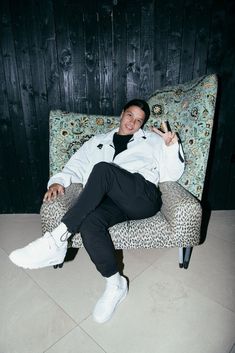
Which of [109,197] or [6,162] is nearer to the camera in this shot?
[109,197]

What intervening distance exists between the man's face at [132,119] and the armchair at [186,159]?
17 cm

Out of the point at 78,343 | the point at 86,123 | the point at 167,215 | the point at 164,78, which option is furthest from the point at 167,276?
the point at 164,78

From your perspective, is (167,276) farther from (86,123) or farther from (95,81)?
(95,81)

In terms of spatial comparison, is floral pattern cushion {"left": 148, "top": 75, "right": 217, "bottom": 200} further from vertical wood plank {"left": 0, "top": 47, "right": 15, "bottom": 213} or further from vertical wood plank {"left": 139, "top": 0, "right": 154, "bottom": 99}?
vertical wood plank {"left": 0, "top": 47, "right": 15, "bottom": 213}

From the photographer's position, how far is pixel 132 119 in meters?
1.76

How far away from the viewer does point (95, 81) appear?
2.10 m

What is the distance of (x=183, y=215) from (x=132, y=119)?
81 cm

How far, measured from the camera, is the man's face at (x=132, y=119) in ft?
5.77

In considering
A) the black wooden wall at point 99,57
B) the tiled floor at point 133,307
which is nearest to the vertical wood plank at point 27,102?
the black wooden wall at point 99,57

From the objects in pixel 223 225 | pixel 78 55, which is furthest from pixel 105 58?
pixel 223 225

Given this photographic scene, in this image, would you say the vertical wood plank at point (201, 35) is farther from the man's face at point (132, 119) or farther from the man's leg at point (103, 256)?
the man's leg at point (103, 256)

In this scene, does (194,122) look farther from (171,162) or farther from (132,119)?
(132,119)

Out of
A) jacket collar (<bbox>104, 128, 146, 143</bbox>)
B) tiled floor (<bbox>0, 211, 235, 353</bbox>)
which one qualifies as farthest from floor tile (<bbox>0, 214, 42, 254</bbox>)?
jacket collar (<bbox>104, 128, 146, 143</bbox>)

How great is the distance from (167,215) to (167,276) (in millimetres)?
474
